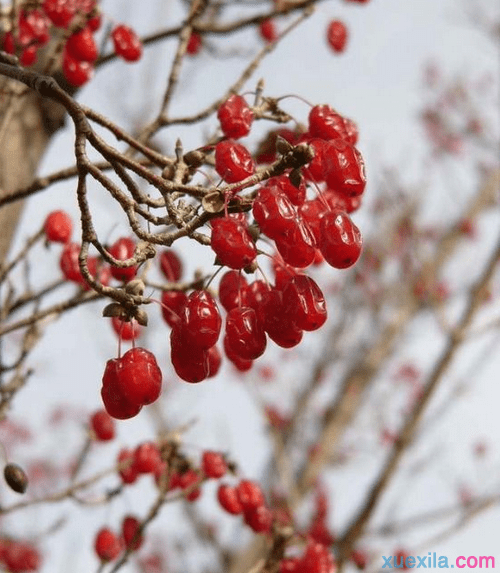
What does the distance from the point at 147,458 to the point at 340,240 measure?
1.57 metres

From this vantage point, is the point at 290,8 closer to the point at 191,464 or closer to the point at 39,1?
the point at 39,1

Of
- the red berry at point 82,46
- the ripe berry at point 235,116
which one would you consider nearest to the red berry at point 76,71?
the red berry at point 82,46

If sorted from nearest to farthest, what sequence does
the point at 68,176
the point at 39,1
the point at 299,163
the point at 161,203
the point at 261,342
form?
the point at 299,163 < the point at 161,203 < the point at 261,342 < the point at 68,176 < the point at 39,1

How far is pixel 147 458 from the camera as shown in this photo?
246 cm

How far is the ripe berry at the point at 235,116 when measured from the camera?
1.62 meters

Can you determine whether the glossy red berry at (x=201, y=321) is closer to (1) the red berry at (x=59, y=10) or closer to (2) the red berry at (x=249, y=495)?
(2) the red berry at (x=249, y=495)

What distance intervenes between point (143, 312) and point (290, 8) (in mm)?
1928

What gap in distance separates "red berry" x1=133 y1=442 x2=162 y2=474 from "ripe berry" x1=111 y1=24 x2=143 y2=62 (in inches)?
55.6

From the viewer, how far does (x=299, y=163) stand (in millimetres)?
1033

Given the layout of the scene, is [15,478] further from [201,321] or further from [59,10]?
[59,10]

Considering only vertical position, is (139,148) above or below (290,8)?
below

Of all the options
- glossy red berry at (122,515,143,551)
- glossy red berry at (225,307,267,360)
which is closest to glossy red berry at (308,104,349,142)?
glossy red berry at (225,307,267,360)

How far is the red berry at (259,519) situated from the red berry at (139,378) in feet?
4.19

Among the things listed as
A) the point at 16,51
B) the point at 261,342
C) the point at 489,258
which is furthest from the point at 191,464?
the point at 489,258
